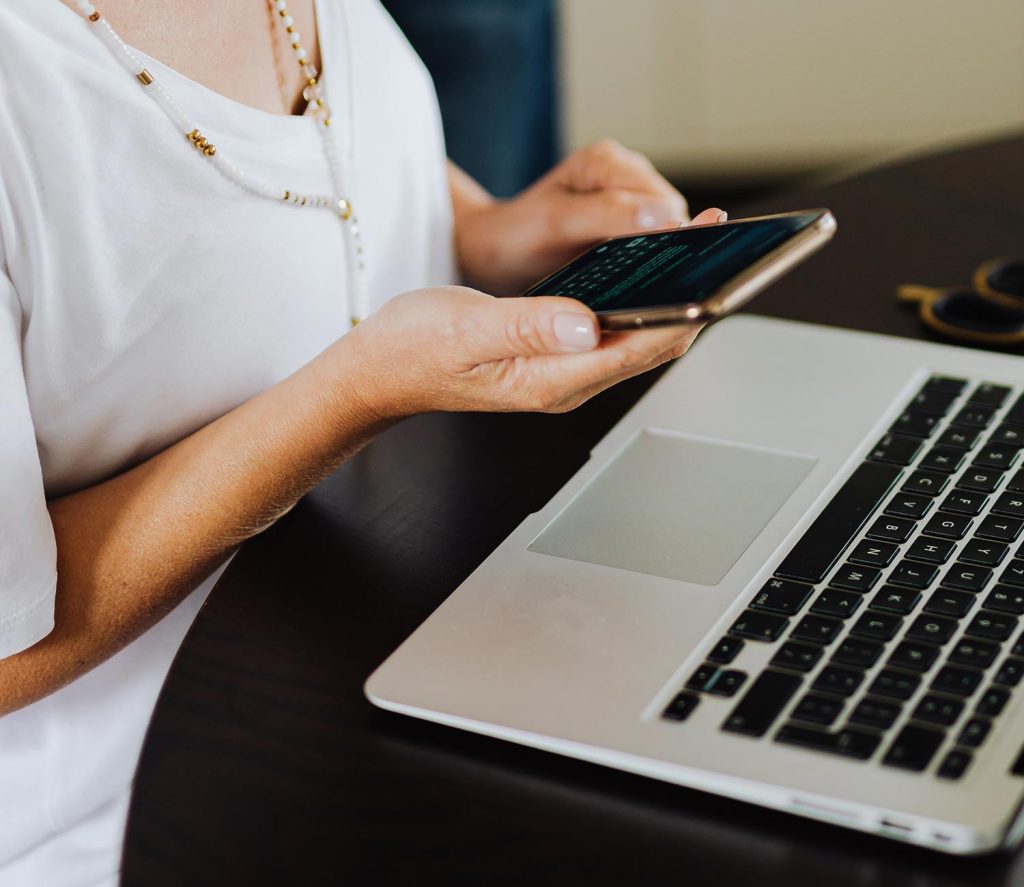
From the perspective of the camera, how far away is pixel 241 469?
2.21 ft

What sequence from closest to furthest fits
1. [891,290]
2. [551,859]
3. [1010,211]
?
[551,859] → [891,290] → [1010,211]

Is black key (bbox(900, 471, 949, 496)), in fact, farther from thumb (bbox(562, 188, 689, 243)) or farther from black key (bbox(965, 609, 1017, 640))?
thumb (bbox(562, 188, 689, 243))

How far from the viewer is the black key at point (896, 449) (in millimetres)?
669

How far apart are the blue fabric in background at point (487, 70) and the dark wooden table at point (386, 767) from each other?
5.18ft

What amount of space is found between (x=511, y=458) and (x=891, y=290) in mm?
335

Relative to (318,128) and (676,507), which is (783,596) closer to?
(676,507)

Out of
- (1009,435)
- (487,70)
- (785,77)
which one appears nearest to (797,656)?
(1009,435)

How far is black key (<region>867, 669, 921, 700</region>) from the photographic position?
0.49 metres

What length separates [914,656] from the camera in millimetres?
511

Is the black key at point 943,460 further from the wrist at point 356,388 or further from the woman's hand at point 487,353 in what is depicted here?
the wrist at point 356,388

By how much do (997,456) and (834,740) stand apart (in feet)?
0.81

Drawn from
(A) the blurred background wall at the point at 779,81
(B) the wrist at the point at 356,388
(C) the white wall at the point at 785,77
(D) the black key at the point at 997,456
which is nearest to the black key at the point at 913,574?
(D) the black key at the point at 997,456

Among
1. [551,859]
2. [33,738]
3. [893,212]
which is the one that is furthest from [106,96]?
[893,212]

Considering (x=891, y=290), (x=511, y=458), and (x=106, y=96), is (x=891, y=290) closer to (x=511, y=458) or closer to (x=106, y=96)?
(x=511, y=458)
